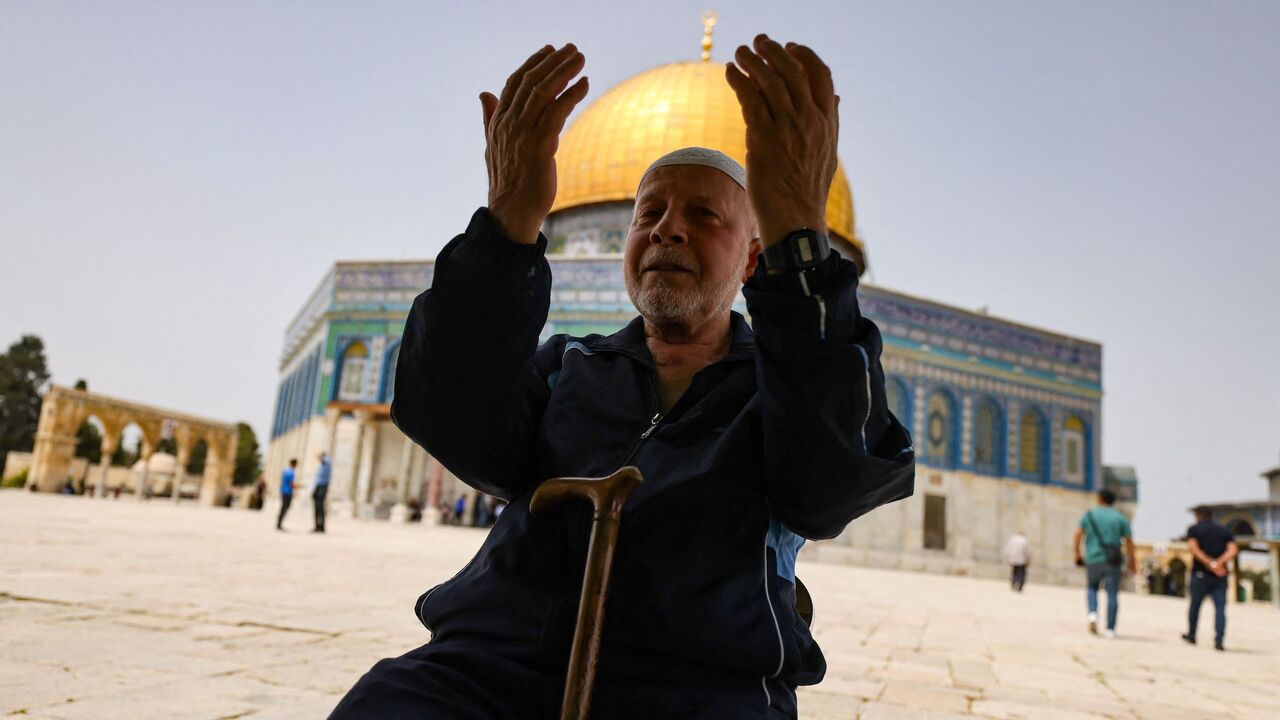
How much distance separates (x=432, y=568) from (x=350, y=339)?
16.4 metres

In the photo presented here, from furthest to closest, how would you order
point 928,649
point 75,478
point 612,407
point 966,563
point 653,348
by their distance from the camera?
1. point 75,478
2. point 966,563
3. point 928,649
4. point 653,348
5. point 612,407

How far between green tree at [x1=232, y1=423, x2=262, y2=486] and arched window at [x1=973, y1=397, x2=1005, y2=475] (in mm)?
34113

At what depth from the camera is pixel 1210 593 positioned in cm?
728

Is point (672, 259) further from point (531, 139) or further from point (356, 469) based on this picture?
point (356, 469)

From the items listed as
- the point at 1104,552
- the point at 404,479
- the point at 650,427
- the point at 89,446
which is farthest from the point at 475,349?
the point at 89,446

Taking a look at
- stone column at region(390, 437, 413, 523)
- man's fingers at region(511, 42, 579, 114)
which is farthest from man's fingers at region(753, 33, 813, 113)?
stone column at region(390, 437, 413, 523)

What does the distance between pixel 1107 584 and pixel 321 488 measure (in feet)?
31.5

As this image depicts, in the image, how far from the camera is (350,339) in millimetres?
23203

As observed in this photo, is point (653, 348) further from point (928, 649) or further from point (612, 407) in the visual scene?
point (928, 649)

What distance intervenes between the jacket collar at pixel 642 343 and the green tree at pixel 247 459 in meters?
45.0

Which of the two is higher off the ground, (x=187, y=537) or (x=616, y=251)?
(x=616, y=251)

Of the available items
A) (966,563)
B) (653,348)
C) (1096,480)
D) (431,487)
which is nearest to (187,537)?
(653,348)

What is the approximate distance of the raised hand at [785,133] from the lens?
121 centimetres

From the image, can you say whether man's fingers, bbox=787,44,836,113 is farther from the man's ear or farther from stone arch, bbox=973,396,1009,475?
stone arch, bbox=973,396,1009,475
